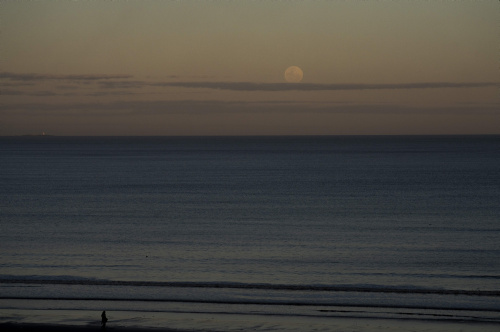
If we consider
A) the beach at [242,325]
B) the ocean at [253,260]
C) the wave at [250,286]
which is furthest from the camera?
the wave at [250,286]

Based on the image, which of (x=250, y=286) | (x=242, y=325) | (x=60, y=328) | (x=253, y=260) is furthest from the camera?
(x=253, y=260)

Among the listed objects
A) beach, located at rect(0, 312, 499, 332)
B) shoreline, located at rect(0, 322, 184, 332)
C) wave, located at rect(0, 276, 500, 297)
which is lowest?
shoreline, located at rect(0, 322, 184, 332)

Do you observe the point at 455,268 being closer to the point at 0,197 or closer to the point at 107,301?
the point at 107,301

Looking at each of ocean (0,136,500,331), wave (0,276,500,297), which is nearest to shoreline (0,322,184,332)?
ocean (0,136,500,331)

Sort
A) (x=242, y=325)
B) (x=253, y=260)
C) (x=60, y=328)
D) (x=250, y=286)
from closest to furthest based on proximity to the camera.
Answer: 1. (x=60, y=328)
2. (x=242, y=325)
3. (x=250, y=286)
4. (x=253, y=260)

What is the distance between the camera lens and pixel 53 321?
58.8 ft

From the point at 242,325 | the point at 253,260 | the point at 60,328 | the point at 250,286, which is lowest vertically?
the point at 60,328

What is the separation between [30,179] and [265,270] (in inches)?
2539

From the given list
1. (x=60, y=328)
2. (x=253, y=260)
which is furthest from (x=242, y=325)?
(x=253, y=260)

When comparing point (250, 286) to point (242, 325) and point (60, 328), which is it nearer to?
point (242, 325)

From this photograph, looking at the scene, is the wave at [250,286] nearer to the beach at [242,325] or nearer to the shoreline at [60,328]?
the beach at [242,325]

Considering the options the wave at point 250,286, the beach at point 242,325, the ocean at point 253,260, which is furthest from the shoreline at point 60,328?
the wave at point 250,286

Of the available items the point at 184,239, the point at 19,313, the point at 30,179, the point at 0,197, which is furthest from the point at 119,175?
the point at 19,313

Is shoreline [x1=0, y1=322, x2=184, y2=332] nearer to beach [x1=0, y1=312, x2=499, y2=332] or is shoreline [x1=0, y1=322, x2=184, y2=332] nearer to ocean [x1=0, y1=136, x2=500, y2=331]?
beach [x1=0, y1=312, x2=499, y2=332]
